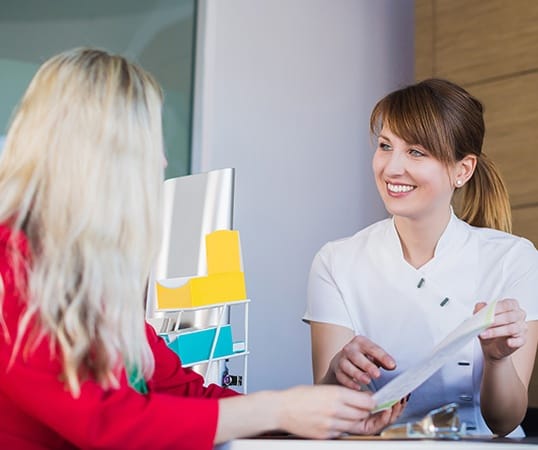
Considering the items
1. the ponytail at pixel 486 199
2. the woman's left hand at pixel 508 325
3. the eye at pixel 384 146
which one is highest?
the eye at pixel 384 146

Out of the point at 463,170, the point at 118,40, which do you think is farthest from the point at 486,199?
the point at 118,40

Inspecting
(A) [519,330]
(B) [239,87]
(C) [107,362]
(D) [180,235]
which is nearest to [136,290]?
(C) [107,362]

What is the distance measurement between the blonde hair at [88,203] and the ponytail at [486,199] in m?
1.16

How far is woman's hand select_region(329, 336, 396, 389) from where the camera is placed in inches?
58.9

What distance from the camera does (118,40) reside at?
3.24 metres

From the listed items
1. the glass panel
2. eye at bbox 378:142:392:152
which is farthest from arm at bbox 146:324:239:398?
the glass panel

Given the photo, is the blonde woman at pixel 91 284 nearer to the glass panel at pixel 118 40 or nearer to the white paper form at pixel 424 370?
the white paper form at pixel 424 370

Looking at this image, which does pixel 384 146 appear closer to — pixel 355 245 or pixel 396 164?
pixel 396 164

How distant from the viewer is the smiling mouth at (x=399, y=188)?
1938 mm

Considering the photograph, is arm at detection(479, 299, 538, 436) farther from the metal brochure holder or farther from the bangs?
the metal brochure holder

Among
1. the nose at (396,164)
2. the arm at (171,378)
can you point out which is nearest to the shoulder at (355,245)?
the nose at (396,164)

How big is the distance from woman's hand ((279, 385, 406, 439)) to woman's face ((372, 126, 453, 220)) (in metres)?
0.96

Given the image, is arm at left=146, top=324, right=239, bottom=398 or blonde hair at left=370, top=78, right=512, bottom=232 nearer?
arm at left=146, top=324, right=239, bottom=398

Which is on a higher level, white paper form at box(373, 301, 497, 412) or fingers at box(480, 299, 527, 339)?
fingers at box(480, 299, 527, 339)
